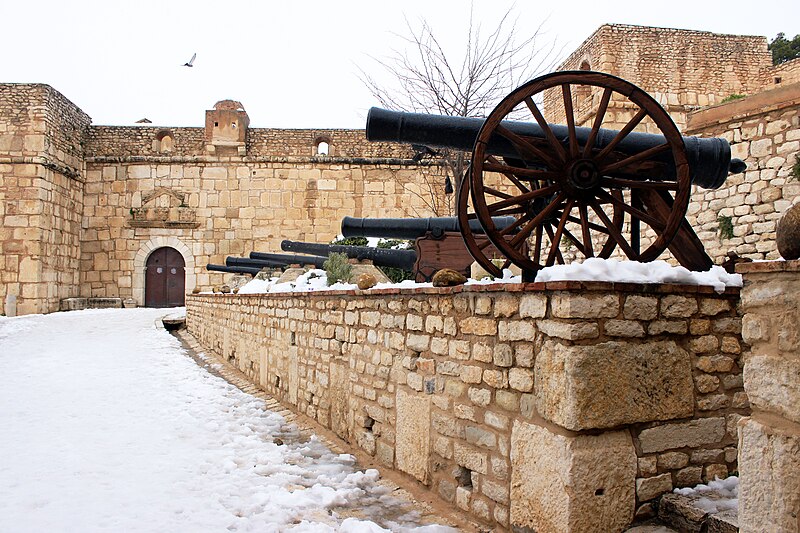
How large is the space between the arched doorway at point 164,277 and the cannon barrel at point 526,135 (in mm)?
16970

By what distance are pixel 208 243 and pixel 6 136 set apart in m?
6.21

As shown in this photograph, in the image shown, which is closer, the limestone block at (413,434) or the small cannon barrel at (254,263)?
the limestone block at (413,434)

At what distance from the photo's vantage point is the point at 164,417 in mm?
5914

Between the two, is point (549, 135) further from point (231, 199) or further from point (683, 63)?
point (231, 199)

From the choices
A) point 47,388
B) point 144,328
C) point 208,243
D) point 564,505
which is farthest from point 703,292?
point 208,243

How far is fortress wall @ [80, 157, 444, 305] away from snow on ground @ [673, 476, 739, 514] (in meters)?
16.7

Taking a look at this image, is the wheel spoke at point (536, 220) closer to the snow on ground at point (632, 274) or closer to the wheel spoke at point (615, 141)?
the wheel spoke at point (615, 141)

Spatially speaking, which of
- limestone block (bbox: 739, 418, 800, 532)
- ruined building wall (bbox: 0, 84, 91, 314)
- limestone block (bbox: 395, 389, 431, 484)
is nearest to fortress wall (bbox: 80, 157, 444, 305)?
ruined building wall (bbox: 0, 84, 91, 314)

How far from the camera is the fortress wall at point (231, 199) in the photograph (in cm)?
1933

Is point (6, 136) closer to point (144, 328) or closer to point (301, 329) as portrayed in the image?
point (144, 328)

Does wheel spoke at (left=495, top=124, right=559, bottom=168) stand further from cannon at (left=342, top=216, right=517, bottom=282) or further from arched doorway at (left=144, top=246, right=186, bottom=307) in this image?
arched doorway at (left=144, top=246, right=186, bottom=307)

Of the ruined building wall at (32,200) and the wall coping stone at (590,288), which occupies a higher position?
the ruined building wall at (32,200)

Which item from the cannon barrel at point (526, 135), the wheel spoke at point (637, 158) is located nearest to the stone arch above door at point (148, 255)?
the cannon barrel at point (526, 135)

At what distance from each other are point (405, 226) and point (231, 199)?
1378 cm
